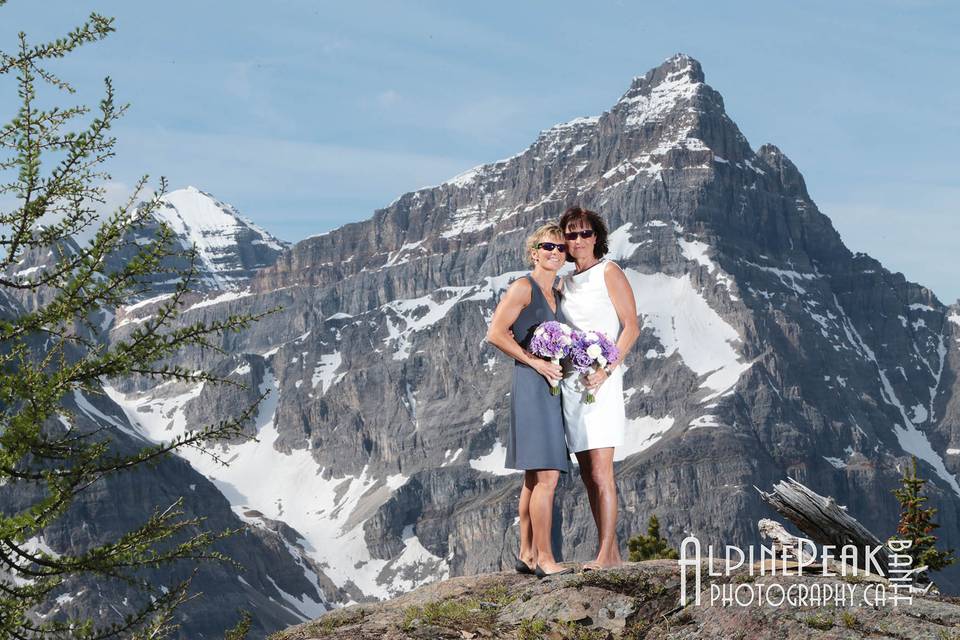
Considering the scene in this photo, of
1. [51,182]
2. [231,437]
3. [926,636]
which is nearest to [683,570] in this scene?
[926,636]

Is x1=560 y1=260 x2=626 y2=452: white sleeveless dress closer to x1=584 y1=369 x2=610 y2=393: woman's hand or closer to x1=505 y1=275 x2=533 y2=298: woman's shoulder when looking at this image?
x1=584 y1=369 x2=610 y2=393: woman's hand

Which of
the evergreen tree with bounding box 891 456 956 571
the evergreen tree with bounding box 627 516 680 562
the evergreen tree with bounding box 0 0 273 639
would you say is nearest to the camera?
the evergreen tree with bounding box 0 0 273 639

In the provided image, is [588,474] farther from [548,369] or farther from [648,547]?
[648,547]

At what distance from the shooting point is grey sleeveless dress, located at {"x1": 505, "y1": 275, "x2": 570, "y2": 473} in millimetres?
14859

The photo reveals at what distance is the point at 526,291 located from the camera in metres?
15.4

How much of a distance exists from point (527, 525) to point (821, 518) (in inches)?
155

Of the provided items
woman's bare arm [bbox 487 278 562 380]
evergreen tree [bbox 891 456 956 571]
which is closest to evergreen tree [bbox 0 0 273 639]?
woman's bare arm [bbox 487 278 562 380]

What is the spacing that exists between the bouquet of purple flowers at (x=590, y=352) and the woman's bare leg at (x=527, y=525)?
135 cm

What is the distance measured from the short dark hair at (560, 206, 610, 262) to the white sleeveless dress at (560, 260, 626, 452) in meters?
0.41

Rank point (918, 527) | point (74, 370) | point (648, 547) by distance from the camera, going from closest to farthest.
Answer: point (74, 370)
point (918, 527)
point (648, 547)

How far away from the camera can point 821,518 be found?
14.1 meters

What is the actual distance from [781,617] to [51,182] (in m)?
8.91

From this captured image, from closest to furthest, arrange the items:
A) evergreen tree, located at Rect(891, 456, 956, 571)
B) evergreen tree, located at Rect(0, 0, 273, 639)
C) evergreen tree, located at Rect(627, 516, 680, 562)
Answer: evergreen tree, located at Rect(0, 0, 273, 639) < evergreen tree, located at Rect(891, 456, 956, 571) < evergreen tree, located at Rect(627, 516, 680, 562)

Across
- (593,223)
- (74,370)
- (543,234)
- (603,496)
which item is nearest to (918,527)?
(603,496)
